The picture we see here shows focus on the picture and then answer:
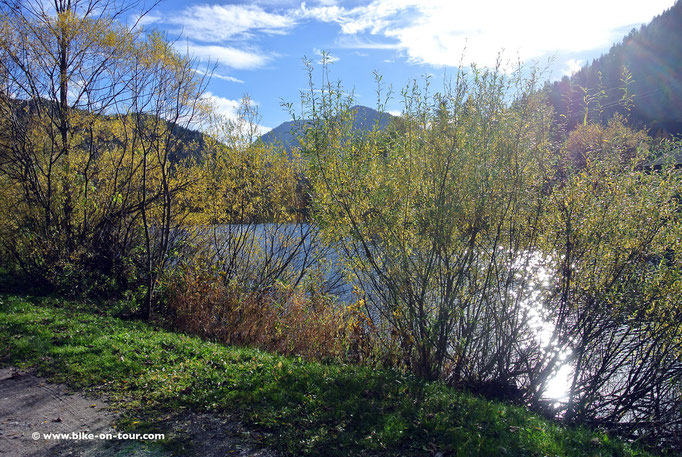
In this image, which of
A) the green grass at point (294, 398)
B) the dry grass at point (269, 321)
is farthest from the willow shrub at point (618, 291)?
the dry grass at point (269, 321)

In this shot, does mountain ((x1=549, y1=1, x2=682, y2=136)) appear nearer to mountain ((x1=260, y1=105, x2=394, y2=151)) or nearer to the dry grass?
mountain ((x1=260, y1=105, x2=394, y2=151))

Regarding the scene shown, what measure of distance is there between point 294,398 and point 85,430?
203 cm

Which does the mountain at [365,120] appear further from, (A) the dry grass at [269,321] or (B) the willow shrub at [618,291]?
(A) the dry grass at [269,321]

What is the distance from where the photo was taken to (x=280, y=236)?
11930 mm

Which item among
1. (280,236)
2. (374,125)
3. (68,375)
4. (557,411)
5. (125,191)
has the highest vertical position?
(374,125)

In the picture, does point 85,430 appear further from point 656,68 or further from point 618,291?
point 656,68

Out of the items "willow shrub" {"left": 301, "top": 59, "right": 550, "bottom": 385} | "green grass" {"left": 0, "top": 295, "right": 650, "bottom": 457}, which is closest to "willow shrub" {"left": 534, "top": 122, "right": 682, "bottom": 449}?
"willow shrub" {"left": 301, "top": 59, "right": 550, "bottom": 385}

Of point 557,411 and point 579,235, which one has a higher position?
point 579,235

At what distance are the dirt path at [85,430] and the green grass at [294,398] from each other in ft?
0.61

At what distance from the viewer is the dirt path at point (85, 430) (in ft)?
12.3

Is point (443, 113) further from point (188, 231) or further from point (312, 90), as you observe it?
point (188, 231)

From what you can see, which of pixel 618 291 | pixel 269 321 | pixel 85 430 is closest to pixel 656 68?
pixel 618 291

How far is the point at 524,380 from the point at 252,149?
26.3ft

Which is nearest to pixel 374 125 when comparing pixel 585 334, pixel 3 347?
pixel 585 334
